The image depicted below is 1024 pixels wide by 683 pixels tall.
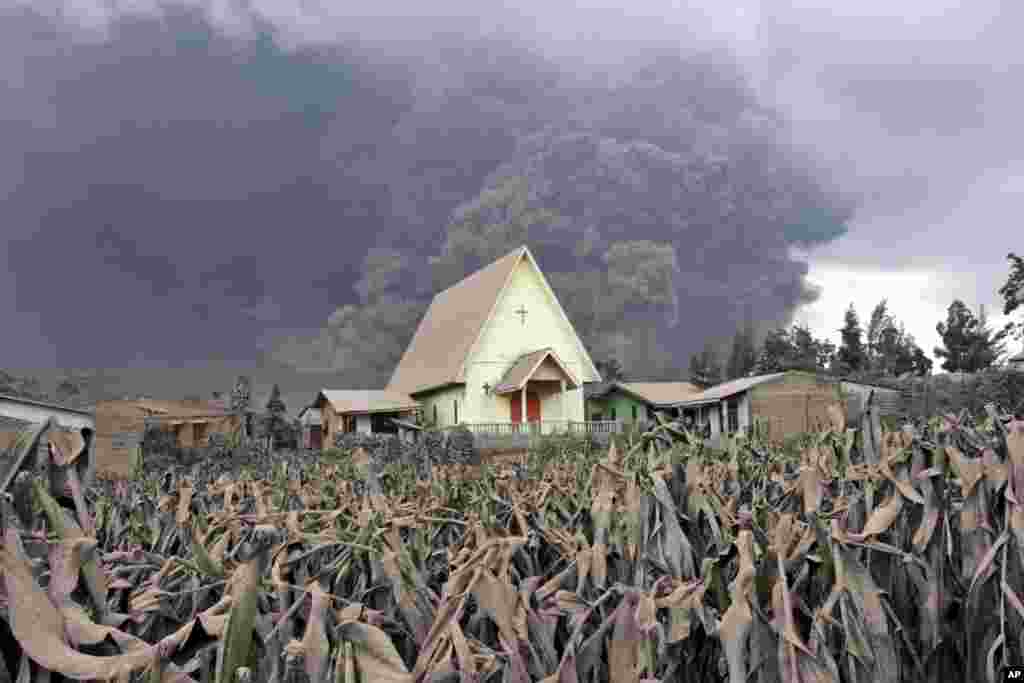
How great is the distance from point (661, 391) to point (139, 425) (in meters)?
23.1

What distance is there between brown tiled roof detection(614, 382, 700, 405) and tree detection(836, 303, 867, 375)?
15.7 m

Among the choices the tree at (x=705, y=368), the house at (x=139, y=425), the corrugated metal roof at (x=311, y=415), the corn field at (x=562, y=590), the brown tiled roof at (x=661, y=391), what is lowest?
the corn field at (x=562, y=590)

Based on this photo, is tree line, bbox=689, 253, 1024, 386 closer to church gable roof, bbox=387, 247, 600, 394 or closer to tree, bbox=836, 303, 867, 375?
tree, bbox=836, 303, 867, 375

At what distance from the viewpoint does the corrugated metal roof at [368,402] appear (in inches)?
1129

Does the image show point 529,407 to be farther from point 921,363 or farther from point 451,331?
point 921,363

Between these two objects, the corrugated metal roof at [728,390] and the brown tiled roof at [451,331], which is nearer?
the corrugated metal roof at [728,390]

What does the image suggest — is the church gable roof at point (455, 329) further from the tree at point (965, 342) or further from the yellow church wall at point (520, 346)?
the tree at point (965, 342)

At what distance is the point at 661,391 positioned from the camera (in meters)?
36.2

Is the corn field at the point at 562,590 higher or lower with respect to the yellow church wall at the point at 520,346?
lower

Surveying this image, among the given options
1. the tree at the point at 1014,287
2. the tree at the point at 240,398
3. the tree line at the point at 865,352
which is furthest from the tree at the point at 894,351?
the tree at the point at 240,398

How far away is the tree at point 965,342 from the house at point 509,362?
2930cm

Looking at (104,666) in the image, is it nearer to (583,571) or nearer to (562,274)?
(583,571)

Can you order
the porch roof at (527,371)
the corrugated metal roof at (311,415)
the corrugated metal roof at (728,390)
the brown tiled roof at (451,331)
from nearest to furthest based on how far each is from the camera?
the porch roof at (527,371), the corrugated metal roof at (728,390), the brown tiled roof at (451,331), the corrugated metal roof at (311,415)

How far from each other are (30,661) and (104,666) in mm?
124
